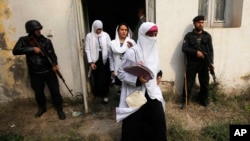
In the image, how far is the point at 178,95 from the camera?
4.76 meters

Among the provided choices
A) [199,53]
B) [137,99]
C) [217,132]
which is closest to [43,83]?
[137,99]

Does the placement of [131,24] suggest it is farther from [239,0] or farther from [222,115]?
[222,115]

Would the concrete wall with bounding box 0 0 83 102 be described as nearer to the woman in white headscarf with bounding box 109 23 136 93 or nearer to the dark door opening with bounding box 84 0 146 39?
the woman in white headscarf with bounding box 109 23 136 93

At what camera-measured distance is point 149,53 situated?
275 cm

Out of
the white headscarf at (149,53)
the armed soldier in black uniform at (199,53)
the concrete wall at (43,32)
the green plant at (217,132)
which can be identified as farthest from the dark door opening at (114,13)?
the white headscarf at (149,53)

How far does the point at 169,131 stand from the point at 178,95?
1.31 metres

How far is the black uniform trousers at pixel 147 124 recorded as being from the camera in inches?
109

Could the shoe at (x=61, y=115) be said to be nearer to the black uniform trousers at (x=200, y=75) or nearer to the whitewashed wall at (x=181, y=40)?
the whitewashed wall at (x=181, y=40)

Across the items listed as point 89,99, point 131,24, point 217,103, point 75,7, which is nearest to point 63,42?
point 75,7

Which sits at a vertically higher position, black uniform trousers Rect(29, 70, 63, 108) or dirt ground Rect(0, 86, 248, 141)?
black uniform trousers Rect(29, 70, 63, 108)

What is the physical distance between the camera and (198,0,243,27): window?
4547mm

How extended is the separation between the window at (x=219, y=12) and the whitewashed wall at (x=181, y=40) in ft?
0.95

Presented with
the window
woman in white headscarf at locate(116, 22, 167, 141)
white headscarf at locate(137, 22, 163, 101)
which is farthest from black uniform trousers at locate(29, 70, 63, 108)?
the window

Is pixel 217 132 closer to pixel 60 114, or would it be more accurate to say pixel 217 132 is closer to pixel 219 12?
pixel 219 12
